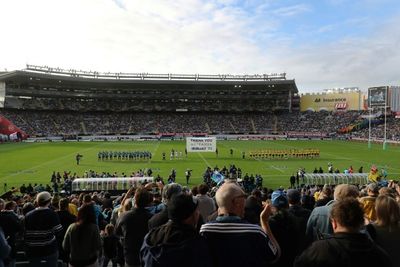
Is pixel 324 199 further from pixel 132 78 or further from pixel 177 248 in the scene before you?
pixel 132 78

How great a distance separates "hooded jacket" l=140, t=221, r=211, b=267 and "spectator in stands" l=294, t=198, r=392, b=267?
897mm

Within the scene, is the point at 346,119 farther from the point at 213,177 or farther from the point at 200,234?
the point at 200,234

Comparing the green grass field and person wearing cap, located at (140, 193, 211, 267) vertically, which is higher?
person wearing cap, located at (140, 193, 211, 267)

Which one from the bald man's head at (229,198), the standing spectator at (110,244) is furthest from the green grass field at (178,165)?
the bald man's head at (229,198)

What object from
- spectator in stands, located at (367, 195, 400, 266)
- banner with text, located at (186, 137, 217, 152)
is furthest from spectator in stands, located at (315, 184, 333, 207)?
banner with text, located at (186, 137, 217, 152)

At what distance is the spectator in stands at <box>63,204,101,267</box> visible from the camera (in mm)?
5527

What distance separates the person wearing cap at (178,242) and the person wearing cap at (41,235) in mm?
3052

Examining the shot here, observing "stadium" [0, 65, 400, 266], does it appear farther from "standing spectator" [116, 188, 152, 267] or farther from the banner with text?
"standing spectator" [116, 188, 152, 267]

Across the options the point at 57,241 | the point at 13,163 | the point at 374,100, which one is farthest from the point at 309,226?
the point at 374,100

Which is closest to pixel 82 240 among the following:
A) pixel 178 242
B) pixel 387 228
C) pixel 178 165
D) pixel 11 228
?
pixel 11 228

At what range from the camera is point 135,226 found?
221 inches

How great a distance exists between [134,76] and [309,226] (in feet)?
325

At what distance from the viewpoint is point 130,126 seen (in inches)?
3691

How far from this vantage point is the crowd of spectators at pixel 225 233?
3261mm
